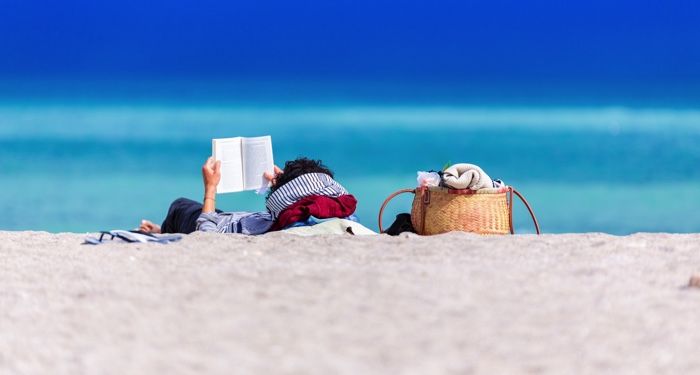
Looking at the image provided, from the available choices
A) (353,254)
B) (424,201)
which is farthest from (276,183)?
(353,254)

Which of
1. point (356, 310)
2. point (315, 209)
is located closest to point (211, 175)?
point (315, 209)

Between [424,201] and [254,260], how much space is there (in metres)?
1.73

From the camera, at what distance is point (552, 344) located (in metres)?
2.97

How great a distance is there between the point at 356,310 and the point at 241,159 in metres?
2.70

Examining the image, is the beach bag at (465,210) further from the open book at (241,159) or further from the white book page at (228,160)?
the white book page at (228,160)

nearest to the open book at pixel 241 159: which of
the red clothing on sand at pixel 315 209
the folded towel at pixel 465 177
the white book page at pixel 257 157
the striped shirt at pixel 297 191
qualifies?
the white book page at pixel 257 157

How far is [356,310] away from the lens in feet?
10.6

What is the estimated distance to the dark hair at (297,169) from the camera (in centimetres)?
582

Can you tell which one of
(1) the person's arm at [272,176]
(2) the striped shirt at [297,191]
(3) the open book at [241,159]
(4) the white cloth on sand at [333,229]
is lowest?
(4) the white cloth on sand at [333,229]

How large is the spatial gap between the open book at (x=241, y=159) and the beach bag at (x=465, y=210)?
93cm

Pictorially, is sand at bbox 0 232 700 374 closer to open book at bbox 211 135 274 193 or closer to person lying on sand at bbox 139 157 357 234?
person lying on sand at bbox 139 157 357 234

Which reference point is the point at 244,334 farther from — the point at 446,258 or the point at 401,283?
the point at 446,258

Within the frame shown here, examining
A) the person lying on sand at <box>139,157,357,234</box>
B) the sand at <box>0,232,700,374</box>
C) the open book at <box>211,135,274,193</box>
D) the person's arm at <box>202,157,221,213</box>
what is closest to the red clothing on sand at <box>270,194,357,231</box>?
the person lying on sand at <box>139,157,357,234</box>

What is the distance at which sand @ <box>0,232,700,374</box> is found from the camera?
9.30 ft
